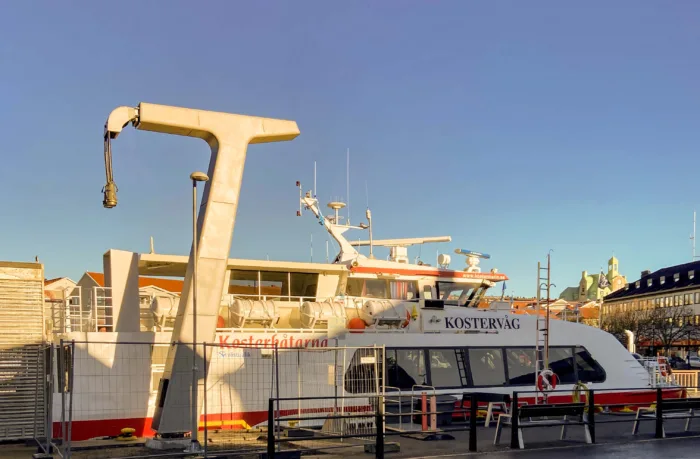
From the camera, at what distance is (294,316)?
18.8m

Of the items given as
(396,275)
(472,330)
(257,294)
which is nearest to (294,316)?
(257,294)

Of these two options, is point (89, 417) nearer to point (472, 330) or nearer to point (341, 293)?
point (341, 293)

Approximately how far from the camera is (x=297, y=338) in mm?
17359

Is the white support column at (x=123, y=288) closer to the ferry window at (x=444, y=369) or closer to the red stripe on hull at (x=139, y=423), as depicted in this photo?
the red stripe on hull at (x=139, y=423)

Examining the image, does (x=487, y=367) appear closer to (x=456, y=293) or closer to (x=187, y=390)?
(x=456, y=293)

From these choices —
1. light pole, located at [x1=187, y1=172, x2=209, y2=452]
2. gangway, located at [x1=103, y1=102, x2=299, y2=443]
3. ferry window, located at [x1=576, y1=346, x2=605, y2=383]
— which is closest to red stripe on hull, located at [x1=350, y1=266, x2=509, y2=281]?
ferry window, located at [x1=576, y1=346, x2=605, y2=383]

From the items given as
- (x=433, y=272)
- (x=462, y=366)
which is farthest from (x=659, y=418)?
(x=433, y=272)

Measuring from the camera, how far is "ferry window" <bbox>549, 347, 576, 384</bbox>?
65.7 ft

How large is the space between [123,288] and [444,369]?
8.07 m

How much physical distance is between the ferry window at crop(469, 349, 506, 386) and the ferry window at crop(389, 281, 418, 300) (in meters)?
2.44

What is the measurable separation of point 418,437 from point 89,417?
21.8ft

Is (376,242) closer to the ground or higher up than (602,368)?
higher up

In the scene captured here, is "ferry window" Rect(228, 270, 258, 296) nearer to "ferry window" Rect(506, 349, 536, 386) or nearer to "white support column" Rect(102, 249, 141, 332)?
"white support column" Rect(102, 249, 141, 332)

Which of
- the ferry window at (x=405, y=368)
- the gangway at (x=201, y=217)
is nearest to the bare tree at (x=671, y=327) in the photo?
the ferry window at (x=405, y=368)
